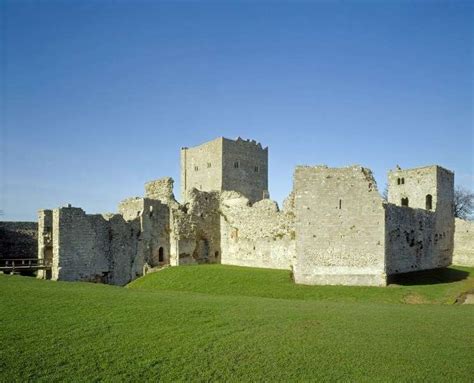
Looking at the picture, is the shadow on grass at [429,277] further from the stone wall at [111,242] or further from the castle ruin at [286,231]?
the stone wall at [111,242]

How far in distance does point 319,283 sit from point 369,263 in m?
2.59

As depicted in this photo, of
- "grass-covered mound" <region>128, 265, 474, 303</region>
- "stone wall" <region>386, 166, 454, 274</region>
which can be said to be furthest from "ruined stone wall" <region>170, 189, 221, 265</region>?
"stone wall" <region>386, 166, 454, 274</region>

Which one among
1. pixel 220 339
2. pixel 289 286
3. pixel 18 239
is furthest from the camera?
pixel 18 239

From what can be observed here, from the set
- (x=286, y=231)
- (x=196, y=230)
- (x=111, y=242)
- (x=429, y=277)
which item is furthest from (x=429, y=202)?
(x=111, y=242)

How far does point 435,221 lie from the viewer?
29.7m

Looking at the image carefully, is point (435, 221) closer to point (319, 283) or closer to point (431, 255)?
point (431, 255)

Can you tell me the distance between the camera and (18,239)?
3588cm

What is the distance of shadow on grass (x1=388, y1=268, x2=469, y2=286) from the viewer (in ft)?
73.7

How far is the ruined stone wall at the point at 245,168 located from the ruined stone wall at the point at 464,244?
763 inches

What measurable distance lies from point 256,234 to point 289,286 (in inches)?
305

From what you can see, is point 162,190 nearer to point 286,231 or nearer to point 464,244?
point 286,231

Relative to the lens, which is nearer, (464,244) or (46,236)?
(46,236)

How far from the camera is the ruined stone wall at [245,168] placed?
47781 mm

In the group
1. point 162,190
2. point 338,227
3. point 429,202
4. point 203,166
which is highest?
point 203,166
